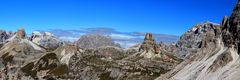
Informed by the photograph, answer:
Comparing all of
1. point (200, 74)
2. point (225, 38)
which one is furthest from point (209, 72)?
point (225, 38)

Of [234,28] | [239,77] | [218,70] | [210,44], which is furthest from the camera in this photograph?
[210,44]

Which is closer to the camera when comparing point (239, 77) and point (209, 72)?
point (239, 77)

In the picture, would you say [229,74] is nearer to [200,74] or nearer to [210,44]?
[200,74]

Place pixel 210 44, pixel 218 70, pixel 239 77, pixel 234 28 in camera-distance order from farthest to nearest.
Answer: pixel 210 44
pixel 234 28
pixel 218 70
pixel 239 77

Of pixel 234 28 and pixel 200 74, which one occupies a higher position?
pixel 234 28

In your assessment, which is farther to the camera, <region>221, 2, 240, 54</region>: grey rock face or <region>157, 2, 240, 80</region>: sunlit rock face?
<region>221, 2, 240, 54</region>: grey rock face

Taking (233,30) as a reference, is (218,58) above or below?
below

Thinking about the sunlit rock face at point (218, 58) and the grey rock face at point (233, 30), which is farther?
the grey rock face at point (233, 30)

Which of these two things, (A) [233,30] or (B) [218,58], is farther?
(A) [233,30]

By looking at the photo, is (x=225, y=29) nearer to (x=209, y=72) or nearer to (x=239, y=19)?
(x=239, y=19)
